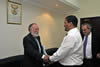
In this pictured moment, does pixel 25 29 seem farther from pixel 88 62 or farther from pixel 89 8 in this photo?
pixel 89 8

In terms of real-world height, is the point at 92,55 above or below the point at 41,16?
below

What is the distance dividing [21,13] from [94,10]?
9.51ft

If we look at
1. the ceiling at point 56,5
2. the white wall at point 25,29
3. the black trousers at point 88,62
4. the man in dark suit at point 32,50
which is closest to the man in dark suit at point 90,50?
the black trousers at point 88,62

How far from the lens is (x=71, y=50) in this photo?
1.51 m

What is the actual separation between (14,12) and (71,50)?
6.48 feet

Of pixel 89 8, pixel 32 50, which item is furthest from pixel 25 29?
pixel 89 8

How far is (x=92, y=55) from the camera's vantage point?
7.85 ft

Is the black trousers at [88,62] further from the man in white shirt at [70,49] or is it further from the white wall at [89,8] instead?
the white wall at [89,8]

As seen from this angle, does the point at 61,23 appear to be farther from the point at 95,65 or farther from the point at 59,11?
the point at 95,65

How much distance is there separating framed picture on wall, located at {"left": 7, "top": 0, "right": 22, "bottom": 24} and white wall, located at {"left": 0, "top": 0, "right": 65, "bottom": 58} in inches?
4.0

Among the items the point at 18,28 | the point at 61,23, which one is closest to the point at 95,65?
the point at 18,28

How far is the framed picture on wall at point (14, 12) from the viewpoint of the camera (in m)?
2.69

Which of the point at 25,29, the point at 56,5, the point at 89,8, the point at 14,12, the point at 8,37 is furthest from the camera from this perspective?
the point at 89,8

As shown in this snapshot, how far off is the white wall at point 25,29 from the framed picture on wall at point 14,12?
101mm
